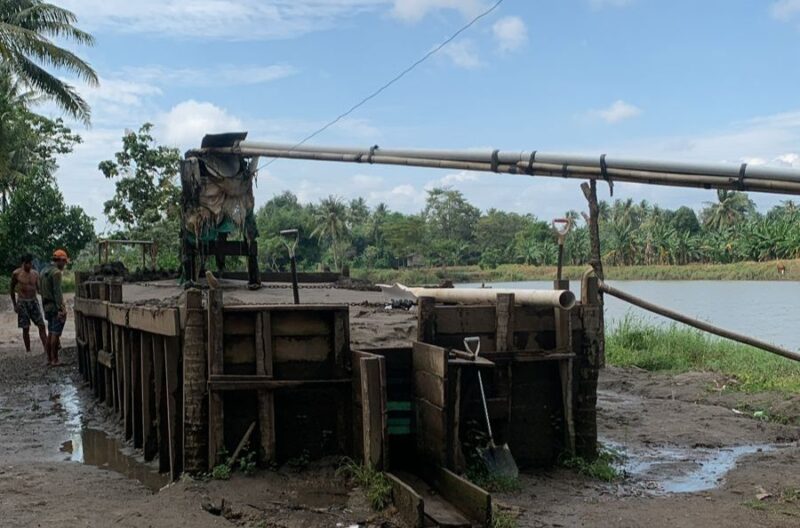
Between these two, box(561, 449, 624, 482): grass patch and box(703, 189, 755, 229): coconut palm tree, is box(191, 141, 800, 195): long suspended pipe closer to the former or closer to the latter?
box(561, 449, 624, 482): grass patch

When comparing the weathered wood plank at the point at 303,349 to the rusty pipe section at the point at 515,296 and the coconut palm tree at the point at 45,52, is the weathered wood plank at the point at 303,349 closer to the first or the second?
the rusty pipe section at the point at 515,296

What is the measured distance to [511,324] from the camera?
25.0 feet

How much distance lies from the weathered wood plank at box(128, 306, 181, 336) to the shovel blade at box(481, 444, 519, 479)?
2855mm

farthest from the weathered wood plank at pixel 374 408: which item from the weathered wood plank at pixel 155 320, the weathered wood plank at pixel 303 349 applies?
the weathered wood plank at pixel 155 320

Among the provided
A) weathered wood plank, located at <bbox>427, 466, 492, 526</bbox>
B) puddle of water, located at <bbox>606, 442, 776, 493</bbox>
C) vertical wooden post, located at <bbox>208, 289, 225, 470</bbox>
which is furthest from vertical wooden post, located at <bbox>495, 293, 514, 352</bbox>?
vertical wooden post, located at <bbox>208, 289, 225, 470</bbox>

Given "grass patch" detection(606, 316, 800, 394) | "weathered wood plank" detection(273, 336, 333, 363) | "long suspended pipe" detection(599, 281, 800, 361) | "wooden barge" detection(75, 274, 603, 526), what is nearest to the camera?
"wooden barge" detection(75, 274, 603, 526)

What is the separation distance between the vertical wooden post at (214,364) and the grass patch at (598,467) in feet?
10.0

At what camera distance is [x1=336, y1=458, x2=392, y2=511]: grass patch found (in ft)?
20.3

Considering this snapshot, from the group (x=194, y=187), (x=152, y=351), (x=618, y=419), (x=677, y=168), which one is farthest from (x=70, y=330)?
(x=677, y=168)

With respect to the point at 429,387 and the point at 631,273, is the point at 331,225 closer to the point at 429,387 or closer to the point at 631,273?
the point at 631,273

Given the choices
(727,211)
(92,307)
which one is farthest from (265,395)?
(727,211)

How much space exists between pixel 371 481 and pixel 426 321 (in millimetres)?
1569

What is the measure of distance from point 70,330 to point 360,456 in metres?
18.6

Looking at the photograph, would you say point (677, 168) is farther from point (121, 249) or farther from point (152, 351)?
point (121, 249)
